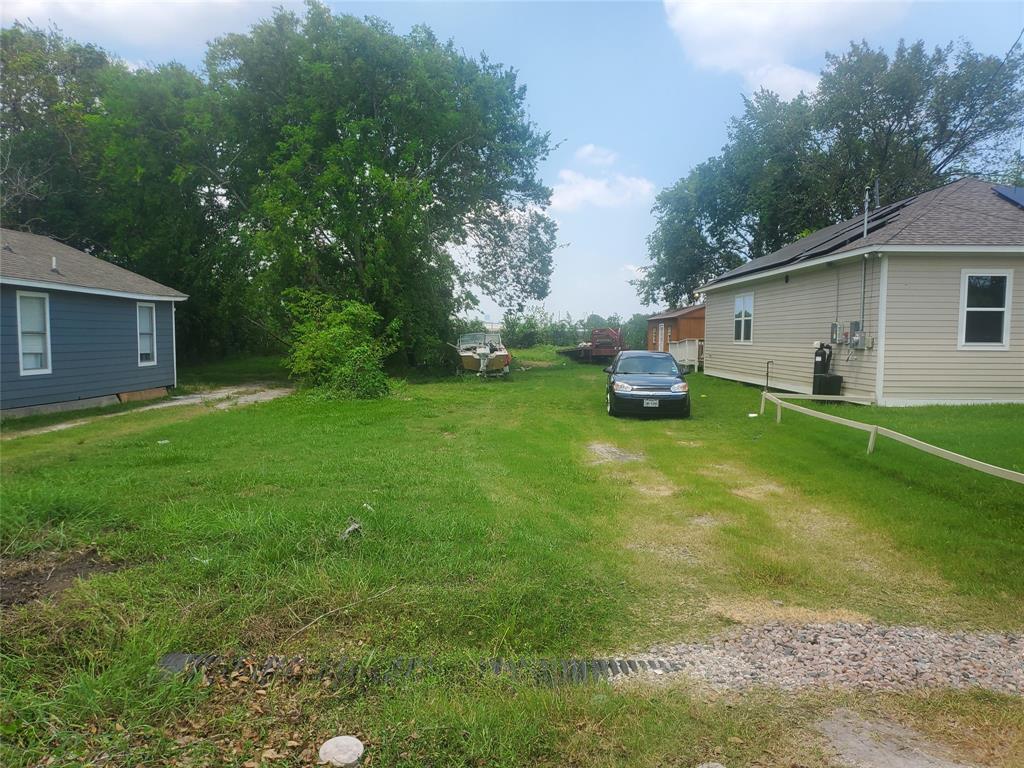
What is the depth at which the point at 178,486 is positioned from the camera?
6496mm

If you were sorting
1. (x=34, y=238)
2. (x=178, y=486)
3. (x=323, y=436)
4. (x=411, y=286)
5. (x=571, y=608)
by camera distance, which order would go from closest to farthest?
(x=571, y=608)
(x=178, y=486)
(x=323, y=436)
(x=34, y=238)
(x=411, y=286)

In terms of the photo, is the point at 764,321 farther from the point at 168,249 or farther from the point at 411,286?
the point at 168,249

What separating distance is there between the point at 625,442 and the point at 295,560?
6747mm

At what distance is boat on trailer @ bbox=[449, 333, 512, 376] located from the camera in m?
23.4

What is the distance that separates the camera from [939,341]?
12.7 meters

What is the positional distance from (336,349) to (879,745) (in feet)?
55.0

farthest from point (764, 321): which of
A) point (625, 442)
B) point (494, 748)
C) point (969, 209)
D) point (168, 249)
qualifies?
point (168, 249)

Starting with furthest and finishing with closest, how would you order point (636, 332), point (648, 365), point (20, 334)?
point (636, 332) → point (648, 365) → point (20, 334)

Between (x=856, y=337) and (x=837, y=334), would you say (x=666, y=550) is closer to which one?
(x=856, y=337)

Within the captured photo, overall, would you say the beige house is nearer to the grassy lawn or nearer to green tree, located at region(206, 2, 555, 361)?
the grassy lawn

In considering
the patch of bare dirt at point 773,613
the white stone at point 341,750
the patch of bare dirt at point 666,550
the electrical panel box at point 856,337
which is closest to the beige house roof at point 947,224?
the electrical panel box at point 856,337

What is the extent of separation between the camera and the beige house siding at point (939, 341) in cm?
1261

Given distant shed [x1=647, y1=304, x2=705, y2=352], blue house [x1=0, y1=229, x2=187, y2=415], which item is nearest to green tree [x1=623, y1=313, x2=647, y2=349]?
distant shed [x1=647, y1=304, x2=705, y2=352]

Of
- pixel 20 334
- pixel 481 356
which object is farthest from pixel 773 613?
pixel 481 356
